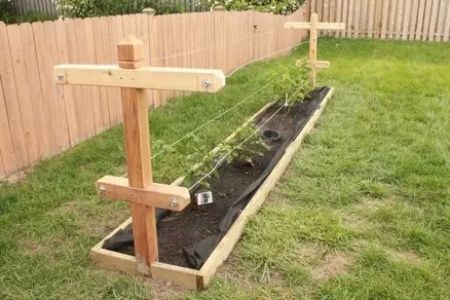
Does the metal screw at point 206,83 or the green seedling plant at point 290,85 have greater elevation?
the metal screw at point 206,83

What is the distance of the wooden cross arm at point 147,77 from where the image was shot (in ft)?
7.98

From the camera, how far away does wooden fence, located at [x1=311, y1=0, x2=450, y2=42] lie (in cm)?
A: 1210

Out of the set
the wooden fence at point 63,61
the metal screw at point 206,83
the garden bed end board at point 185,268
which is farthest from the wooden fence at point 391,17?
the metal screw at point 206,83

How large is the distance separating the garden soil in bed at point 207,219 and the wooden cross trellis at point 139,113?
0.25 meters

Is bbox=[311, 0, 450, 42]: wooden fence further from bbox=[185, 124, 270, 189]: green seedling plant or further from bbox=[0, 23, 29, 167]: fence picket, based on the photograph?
bbox=[0, 23, 29, 167]: fence picket

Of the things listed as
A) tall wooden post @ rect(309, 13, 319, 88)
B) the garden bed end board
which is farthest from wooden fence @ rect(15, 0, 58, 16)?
the garden bed end board

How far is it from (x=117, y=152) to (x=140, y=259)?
7.30ft

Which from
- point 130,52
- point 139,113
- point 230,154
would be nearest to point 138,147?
point 139,113

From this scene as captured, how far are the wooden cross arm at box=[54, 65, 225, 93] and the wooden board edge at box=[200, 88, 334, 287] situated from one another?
1123 millimetres

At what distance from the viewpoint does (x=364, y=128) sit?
573cm

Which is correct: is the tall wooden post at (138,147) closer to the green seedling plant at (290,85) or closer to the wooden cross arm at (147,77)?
the wooden cross arm at (147,77)

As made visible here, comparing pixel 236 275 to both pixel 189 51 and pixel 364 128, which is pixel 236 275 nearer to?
pixel 364 128

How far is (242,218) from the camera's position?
137 inches

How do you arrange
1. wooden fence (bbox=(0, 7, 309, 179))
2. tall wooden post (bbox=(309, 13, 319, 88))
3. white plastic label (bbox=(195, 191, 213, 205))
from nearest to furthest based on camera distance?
white plastic label (bbox=(195, 191, 213, 205))
wooden fence (bbox=(0, 7, 309, 179))
tall wooden post (bbox=(309, 13, 319, 88))
